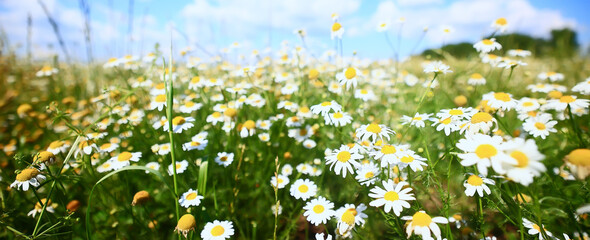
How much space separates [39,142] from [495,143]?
3928mm

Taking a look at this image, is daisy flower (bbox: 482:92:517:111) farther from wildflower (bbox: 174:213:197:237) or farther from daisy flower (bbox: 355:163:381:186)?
wildflower (bbox: 174:213:197:237)

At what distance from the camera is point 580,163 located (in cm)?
90

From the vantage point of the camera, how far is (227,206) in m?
1.86

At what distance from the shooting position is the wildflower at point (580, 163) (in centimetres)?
88

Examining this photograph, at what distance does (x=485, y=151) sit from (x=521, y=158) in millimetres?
100

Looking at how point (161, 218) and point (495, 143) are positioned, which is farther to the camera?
point (161, 218)

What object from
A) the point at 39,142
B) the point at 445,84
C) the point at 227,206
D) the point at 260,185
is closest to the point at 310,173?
the point at 260,185

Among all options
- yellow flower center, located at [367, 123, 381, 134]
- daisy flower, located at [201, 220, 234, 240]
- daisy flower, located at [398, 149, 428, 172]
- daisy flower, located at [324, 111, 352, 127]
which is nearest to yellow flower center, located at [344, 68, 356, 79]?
daisy flower, located at [324, 111, 352, 127]

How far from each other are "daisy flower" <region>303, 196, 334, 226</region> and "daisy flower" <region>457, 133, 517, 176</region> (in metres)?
0.67

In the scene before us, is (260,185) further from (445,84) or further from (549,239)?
(445,84)

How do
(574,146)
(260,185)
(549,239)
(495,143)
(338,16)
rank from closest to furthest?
(495,143), (549,239), (574,146), (260,185), (338,16)

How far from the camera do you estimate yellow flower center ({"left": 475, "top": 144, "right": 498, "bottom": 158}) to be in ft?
3.17

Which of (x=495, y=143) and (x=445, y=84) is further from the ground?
(x=495, y=143)

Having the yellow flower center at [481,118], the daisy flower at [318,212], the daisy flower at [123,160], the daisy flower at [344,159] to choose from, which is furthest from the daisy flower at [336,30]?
the daisy flower at [123,160]
